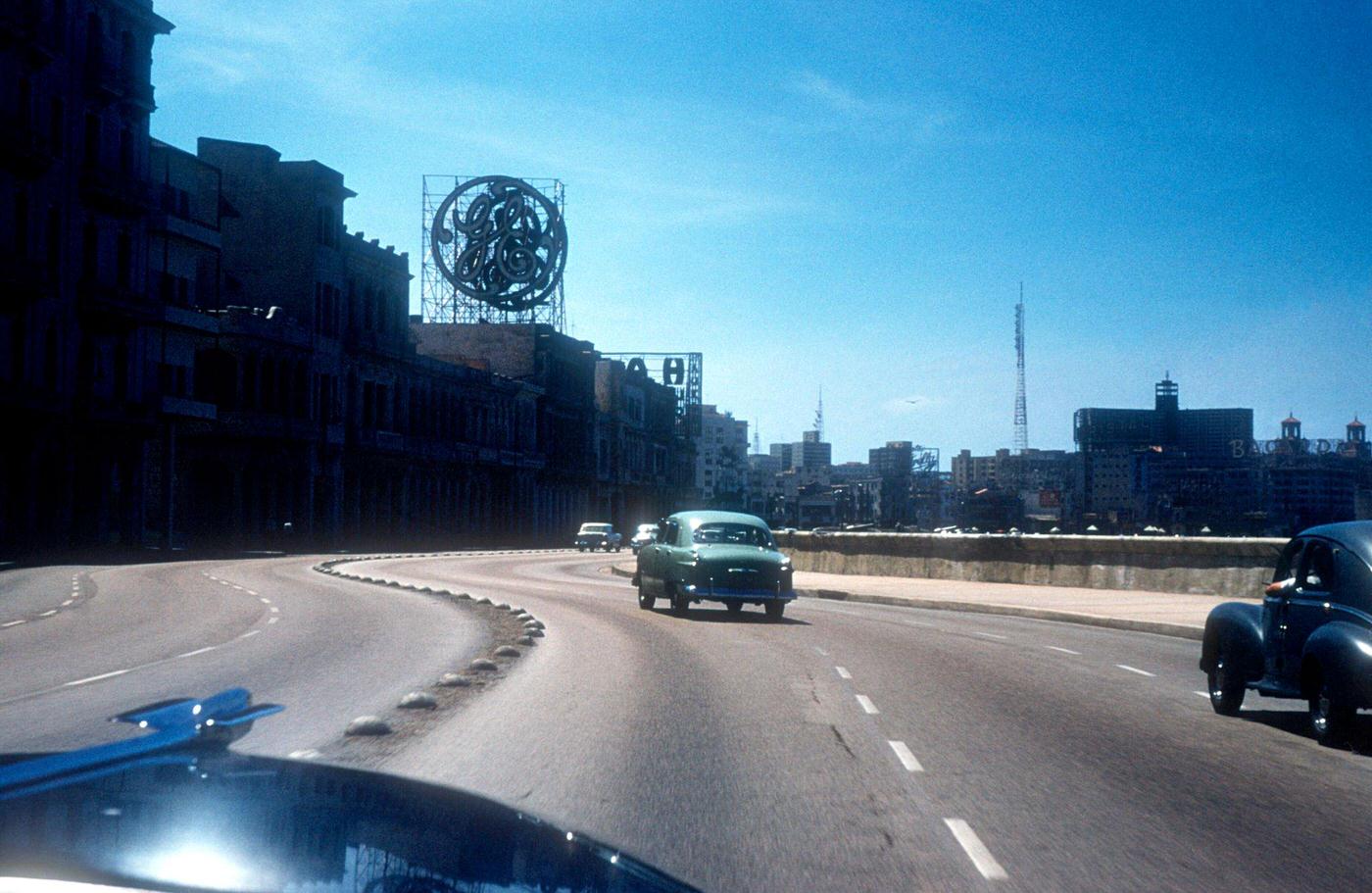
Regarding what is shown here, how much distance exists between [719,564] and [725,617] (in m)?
1.94

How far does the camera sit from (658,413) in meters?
140

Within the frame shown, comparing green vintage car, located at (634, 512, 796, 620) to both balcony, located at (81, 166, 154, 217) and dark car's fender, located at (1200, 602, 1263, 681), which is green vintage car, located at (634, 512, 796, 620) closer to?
dark car's fender, located at (1200, 602, 1263, 681)

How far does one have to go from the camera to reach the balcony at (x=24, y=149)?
4808 centimetres

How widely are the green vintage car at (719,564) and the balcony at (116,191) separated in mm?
35093

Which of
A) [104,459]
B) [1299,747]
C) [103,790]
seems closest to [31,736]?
[103,790]

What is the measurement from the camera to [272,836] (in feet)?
9.55

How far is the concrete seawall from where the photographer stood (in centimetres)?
3011

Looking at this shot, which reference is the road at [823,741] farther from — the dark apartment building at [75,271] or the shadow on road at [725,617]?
the dark apartment building at [75,271]

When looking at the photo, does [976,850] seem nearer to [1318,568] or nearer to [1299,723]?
[1318,568]

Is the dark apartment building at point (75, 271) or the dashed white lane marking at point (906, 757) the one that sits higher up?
the dark apartment building at point (75, 271)

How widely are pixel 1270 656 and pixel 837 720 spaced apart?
357 cm

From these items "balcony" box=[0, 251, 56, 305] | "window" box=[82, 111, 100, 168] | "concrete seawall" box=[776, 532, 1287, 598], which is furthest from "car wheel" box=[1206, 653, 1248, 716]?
"window" box=[82, 111, 100, 168]

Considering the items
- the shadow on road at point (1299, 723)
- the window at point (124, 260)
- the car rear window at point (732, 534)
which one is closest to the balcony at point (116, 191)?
the window at point (124, 260)

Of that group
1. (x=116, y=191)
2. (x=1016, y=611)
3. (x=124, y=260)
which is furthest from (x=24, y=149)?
(x=1016, y=611)
